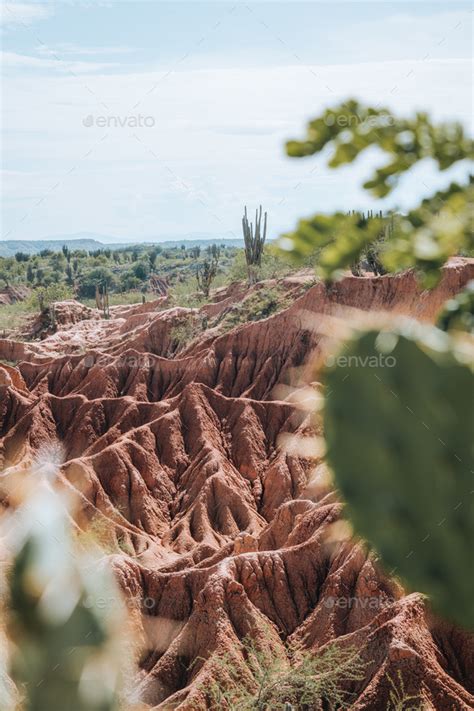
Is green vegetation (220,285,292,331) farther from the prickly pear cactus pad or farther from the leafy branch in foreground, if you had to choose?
the prickly pear cactus pad

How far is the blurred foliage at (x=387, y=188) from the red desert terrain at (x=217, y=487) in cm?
520

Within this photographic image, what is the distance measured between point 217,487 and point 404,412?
35.8m

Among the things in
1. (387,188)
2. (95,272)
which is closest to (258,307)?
(387,188)

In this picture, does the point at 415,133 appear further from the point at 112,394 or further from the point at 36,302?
the point at 36,302

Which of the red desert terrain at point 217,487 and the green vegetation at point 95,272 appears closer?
the red desert terrain at point 217,487

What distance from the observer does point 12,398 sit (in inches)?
1825

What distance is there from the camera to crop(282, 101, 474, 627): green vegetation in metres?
1.57

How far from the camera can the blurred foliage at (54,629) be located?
64.5 inches

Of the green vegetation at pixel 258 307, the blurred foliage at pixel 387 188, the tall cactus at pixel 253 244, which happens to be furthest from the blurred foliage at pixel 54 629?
the tall cactus at pixel 253 244

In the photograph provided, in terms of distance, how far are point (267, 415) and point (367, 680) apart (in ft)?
78.9

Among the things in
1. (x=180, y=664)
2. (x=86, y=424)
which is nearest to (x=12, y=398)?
(x=86, y=424)

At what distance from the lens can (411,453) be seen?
1.62 m

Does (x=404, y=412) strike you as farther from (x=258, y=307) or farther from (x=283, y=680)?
(x=258, y=307)

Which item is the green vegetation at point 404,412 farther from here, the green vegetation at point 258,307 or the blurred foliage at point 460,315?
the green vegetation at point 258,307
